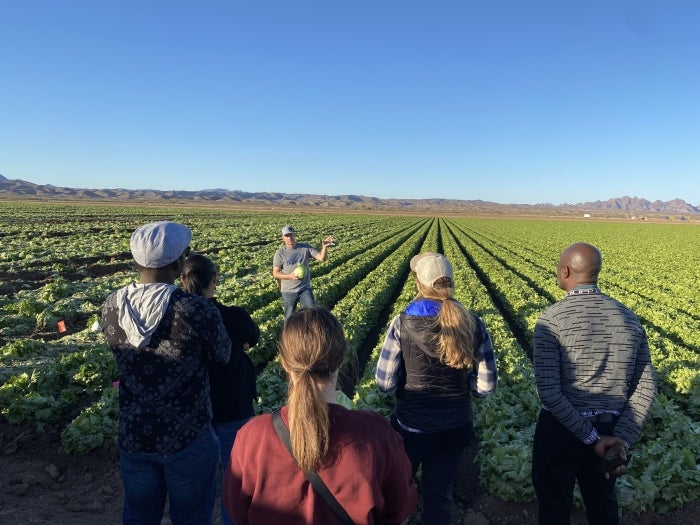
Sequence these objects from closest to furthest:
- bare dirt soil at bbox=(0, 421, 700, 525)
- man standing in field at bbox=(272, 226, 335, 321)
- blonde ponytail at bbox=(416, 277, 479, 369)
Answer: blonde ponytail at bbox=(416, 277, 479, 369)
bare dirt soil at bbox=(0, 421, 700, 525)
man standing in field at bbox=(272, 226, 335, 321)

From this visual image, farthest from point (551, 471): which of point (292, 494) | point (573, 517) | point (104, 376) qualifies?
point (104, 376)

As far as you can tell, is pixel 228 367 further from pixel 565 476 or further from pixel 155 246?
pixel 565 476

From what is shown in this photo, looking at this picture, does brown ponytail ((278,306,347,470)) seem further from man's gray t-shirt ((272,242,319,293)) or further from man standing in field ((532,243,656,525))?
man's gray t-shirt ((272,242,319,293))

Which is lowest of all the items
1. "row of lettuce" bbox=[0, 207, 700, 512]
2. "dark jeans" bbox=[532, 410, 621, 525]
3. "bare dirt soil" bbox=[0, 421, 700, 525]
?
"bare dirt soil" bbox=[0, 421, 700, 525]

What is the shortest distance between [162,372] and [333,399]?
48.7 inches

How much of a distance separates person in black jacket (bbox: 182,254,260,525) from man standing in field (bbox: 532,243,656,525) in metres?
2.13

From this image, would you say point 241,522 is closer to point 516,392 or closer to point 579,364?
point 579,364

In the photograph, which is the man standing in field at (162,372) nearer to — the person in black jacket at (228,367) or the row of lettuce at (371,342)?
the person in black jacket at (228,367)

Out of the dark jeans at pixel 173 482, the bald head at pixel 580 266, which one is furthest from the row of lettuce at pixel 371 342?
the bald head at pixel 580 266

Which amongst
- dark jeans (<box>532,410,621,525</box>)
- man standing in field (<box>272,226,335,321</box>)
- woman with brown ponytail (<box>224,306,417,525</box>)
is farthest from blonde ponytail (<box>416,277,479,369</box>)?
man standing in field (<box>272,226,335,321</box>)

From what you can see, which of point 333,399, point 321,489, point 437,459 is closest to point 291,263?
point 437,459

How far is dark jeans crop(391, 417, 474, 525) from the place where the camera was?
3.24m

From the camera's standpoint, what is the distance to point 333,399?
1.88 metres

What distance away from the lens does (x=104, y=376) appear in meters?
6.99
